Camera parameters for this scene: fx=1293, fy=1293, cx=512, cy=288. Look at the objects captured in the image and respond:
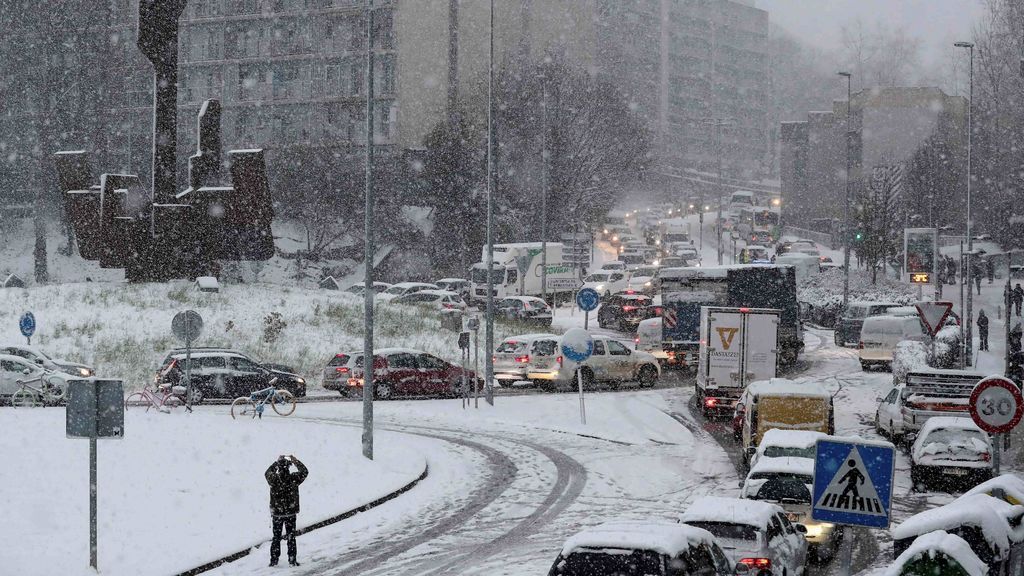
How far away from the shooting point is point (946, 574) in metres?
9.88

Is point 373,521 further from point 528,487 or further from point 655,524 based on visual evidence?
point 655,524

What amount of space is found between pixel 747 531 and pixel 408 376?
23838mm

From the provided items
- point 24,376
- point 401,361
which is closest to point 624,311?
point 401,361

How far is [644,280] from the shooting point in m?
62.2

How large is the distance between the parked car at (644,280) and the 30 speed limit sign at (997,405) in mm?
46269

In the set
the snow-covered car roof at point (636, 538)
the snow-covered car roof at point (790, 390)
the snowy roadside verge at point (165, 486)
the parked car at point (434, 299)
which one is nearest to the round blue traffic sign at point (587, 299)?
the snowy roadside verge at point (165, 486)

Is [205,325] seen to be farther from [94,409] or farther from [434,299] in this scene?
[94,409]

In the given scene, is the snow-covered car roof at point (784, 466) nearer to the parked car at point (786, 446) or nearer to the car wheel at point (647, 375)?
the parked car at point (786, 446)

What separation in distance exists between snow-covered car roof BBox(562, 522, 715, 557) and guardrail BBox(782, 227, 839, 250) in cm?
8841

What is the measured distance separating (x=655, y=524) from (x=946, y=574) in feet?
7.71

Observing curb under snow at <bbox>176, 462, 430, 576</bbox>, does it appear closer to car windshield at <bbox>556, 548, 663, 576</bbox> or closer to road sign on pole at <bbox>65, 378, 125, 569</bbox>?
road sign on pole at <bbox>65, 378, 125, 569</bbox>

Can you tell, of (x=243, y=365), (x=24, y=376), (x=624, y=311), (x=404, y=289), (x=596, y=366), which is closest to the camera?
(x=24, y=376)

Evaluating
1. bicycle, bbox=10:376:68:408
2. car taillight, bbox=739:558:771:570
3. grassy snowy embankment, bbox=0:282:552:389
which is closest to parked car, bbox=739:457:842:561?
car taillight, bbox=739:558:771:570

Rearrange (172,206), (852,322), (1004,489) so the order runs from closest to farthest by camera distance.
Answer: (1004,489) < (172,206) < (852,322)
